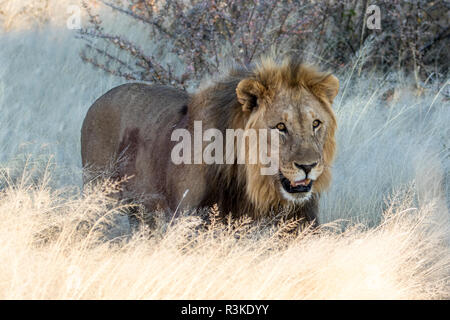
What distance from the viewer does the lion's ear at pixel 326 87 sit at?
4637 millimetres

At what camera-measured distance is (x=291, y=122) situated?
4391 millimetres

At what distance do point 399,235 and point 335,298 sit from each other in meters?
0.83

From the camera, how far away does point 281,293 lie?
3895mm

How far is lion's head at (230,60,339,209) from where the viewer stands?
14.1 ft

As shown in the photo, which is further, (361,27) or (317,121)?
(361,27)

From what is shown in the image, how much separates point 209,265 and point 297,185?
0.74 metres

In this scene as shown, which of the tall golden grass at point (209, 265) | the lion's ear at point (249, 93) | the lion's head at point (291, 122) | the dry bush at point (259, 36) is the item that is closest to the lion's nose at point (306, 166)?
the lion's head at point (291, 122)

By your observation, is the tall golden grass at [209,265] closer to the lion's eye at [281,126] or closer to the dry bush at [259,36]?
the lion's eye at [281,126]

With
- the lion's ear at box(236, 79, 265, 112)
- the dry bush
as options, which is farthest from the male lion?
the dry bush

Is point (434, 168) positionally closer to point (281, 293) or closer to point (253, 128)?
point (253, 128)

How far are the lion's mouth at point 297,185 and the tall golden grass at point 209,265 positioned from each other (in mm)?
232

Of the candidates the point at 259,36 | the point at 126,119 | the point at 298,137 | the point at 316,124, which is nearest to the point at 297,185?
the point at 298,137
